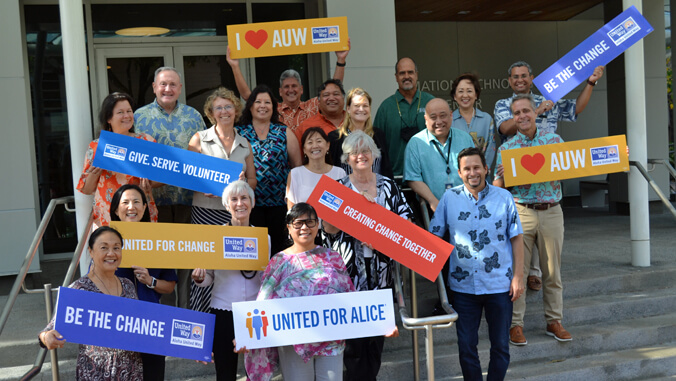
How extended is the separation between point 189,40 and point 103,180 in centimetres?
440

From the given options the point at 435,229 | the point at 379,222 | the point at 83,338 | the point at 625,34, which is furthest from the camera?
the point at 625,34

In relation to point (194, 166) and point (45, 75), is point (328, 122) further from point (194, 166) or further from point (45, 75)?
point (45, 75)

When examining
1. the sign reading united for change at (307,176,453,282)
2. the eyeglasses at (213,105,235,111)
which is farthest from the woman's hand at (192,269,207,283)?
the eyeglasses at (213,105,235,111)

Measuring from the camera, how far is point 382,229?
14.0 ft

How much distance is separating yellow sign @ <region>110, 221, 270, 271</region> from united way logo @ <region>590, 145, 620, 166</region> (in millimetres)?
3077

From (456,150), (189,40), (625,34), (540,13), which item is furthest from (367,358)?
(540,13)

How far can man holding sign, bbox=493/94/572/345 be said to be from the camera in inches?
208

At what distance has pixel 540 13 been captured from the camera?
1323 cm

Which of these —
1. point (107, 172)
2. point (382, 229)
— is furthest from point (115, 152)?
point (382, 229)

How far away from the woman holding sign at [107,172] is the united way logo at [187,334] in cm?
110

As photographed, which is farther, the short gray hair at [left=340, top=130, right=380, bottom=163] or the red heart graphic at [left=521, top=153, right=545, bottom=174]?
the red heart graphic at [left=521, top=153, right=545, bottom=174]

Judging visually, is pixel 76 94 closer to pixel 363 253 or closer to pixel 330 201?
pixel 330 201

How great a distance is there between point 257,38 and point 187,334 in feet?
9.17

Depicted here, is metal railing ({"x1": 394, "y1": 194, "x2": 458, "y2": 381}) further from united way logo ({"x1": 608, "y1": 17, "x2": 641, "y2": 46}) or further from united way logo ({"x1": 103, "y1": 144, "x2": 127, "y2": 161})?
united way logo ({"x1": 608, "y1": 17, "x2": 641, "y2": 46})
